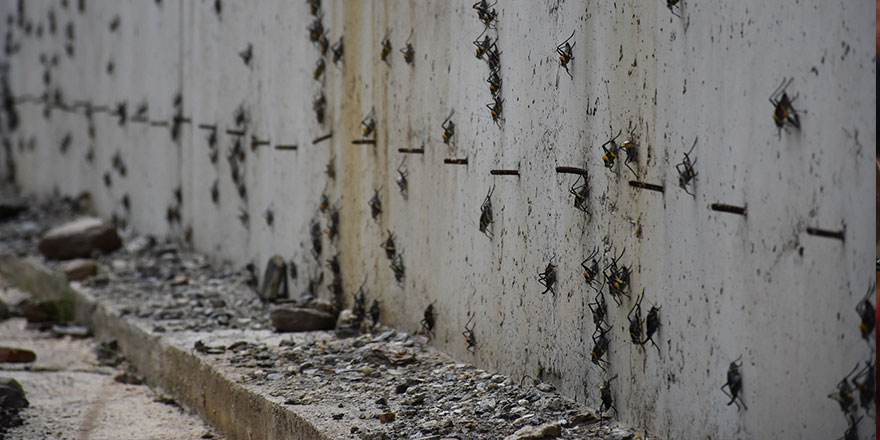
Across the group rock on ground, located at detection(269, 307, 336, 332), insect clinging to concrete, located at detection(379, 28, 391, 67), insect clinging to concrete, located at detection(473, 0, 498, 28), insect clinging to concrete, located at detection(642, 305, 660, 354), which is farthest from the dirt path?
insect clinging to concrete, located at detection(642, 305, 660, 354)

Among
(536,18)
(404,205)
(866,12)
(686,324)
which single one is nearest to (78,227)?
(404,205)

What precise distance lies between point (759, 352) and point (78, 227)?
644 centimetres

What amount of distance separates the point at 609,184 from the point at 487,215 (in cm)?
83

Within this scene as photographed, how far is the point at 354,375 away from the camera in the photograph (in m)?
4.24

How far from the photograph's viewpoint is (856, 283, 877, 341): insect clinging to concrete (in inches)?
94.4

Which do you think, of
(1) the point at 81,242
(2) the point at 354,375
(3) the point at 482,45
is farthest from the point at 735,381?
(1) the point at 81,242

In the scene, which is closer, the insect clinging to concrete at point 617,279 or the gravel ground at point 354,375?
the insect clinging to concrete at point 617,279

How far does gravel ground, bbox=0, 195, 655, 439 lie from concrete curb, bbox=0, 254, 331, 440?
55 millimetres

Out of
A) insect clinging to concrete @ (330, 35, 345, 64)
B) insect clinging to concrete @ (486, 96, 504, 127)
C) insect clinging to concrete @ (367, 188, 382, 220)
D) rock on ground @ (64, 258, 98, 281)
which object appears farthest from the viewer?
rock on ground @ (64, 258, 98, 281)

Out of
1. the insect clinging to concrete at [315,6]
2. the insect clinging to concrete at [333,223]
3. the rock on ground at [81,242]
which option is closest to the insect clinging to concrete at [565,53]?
the insect clinging to concrete at [333,223]

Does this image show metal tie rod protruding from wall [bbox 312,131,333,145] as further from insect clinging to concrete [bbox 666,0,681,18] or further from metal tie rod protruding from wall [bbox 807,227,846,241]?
metal tie rod protruding from wall [bbox 807,227,846,241]

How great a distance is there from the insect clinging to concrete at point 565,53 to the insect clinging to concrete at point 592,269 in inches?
22.2

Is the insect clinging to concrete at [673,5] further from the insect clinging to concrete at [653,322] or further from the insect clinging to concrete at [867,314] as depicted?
the insect clinging to concrete at [867,314]

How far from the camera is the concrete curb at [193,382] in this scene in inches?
154
